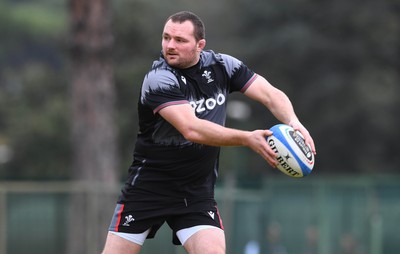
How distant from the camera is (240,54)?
5356 cm

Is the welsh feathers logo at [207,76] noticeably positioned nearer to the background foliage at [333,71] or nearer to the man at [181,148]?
the man at [181,148]

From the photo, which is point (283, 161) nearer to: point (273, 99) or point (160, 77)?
point (273, 99)

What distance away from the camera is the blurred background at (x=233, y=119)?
682 inches

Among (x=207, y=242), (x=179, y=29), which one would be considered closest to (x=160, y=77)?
(x=179, y=29)

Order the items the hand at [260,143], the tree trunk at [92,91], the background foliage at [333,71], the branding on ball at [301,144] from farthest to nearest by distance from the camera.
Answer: the background foliage at [333,71], the tree trunk at [92,91], the branding on ball at [301,144], the hand at [260,143]

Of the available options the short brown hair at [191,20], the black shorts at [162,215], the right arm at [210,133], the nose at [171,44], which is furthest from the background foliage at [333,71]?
the right arm at [210,133]

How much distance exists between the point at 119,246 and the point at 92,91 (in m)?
12.3

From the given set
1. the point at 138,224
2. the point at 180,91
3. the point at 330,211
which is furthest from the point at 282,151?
the point at 330,211

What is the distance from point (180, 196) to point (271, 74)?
4576 centimetres

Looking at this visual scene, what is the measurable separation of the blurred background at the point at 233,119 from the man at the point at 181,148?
772 centimetres

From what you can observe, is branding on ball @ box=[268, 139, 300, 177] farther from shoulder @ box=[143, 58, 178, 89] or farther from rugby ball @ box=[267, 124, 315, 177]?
shoulder @ box=[143, 58, 178, 89]

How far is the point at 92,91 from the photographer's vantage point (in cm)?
2039

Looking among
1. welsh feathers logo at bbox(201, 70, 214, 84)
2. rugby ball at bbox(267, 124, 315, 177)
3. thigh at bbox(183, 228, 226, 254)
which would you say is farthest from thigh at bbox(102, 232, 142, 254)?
rugby ball at bbox(267, 124, 315, 177)

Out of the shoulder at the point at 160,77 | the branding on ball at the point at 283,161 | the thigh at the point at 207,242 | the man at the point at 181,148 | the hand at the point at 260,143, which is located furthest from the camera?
the thigh at the point at 207,242
